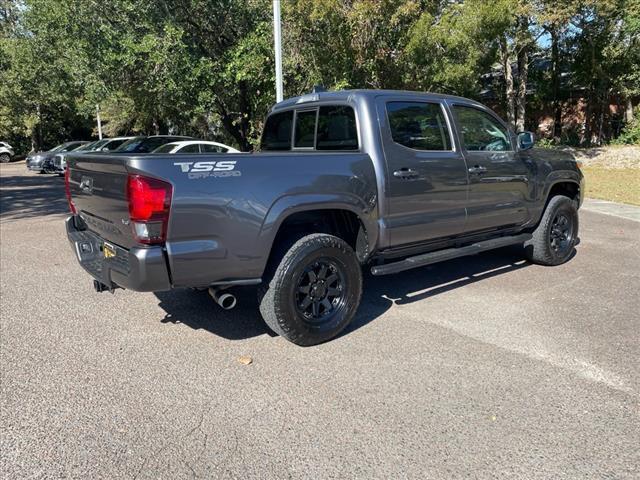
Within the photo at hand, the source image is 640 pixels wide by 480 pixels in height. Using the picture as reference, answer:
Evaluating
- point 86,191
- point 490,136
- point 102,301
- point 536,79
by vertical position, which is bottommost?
point 102,301

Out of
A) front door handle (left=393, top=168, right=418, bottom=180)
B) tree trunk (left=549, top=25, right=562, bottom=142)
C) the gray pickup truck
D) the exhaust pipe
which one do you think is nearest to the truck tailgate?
the gray pickup truck

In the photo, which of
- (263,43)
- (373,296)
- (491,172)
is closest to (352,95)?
(491,172)

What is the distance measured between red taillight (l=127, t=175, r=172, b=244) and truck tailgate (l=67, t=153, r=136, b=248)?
0.10 m

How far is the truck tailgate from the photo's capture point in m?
3.45

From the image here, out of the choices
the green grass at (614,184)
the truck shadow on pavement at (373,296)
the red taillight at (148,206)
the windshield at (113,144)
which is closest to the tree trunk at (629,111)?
the green grass at (614,184)

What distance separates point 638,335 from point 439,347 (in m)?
1.73

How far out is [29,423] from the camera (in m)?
3.00

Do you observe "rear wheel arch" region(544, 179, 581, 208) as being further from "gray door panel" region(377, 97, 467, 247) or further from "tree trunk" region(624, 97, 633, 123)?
"tree trunk" region(624, 97, 633, 123)

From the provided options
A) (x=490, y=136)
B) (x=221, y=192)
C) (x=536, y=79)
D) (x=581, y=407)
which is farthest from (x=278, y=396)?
(x=536, y=79)

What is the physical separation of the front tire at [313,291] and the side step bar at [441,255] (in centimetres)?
34

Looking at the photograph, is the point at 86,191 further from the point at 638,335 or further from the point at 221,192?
the point at 638,335

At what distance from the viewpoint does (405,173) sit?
4488 millimetres

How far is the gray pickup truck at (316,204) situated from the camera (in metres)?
3.39

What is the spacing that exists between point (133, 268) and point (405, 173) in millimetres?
2427
